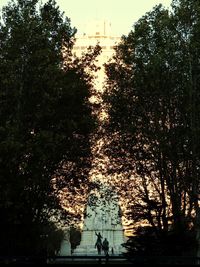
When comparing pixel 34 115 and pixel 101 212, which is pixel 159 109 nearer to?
pixel 34 115

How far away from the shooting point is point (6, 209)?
27.4 metres

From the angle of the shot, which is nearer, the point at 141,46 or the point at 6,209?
the point at 6,209

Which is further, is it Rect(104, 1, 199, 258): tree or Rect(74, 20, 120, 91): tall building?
Rect(74, 20, 120, 91): tall building

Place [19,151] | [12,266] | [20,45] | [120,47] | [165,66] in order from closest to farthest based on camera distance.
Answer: [12,266] < [19,151] < [20,45] < [165,66] < [120,47]

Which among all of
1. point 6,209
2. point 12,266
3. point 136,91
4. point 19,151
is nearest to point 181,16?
point 136,91

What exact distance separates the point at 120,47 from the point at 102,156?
7.40m

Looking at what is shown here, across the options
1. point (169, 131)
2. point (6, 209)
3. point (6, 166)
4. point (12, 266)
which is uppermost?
point (169, 131)

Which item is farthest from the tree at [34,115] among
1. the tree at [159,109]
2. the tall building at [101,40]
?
the tall building at [101,40]

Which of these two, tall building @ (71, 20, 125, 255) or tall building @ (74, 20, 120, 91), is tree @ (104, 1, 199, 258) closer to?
tall building @ (71, 20, 125, 255)

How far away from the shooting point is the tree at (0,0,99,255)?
27250 millimetres

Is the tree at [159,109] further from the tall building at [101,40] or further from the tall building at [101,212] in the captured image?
the tall building at [101,40]

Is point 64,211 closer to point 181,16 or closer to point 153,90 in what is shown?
point 153,90

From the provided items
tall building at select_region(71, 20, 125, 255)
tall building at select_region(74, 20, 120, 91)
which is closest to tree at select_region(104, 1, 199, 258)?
tall building at select_region(71, 20, 125, 255)

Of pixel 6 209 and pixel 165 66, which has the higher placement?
pixel 165 66
